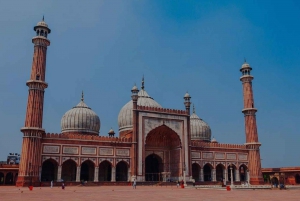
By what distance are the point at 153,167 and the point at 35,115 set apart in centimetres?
1302

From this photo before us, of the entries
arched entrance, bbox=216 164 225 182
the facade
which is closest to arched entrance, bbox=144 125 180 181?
the facade

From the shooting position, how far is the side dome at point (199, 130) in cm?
3903

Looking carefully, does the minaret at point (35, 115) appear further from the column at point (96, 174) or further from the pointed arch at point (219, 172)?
the pointed arch at point (219, 172)

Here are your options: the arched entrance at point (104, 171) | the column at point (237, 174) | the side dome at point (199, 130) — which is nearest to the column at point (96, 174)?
the arched entrance at point (104, 171)

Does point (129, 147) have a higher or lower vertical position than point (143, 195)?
higher

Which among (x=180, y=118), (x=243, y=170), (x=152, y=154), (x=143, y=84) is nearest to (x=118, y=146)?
(x=152, y=154)

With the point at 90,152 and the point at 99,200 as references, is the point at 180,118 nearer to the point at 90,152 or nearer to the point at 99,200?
the point at 90,152

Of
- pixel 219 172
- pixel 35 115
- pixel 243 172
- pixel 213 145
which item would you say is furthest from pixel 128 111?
pixel 243 172

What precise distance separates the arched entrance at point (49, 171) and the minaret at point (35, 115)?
8.45 feet

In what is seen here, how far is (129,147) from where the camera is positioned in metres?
28.5

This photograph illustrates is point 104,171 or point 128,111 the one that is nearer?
point 104,171

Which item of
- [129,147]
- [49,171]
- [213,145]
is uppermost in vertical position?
[213,145]

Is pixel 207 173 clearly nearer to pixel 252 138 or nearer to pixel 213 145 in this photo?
pixel 213 145

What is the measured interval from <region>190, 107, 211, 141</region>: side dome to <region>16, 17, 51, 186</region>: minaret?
19.8 m
